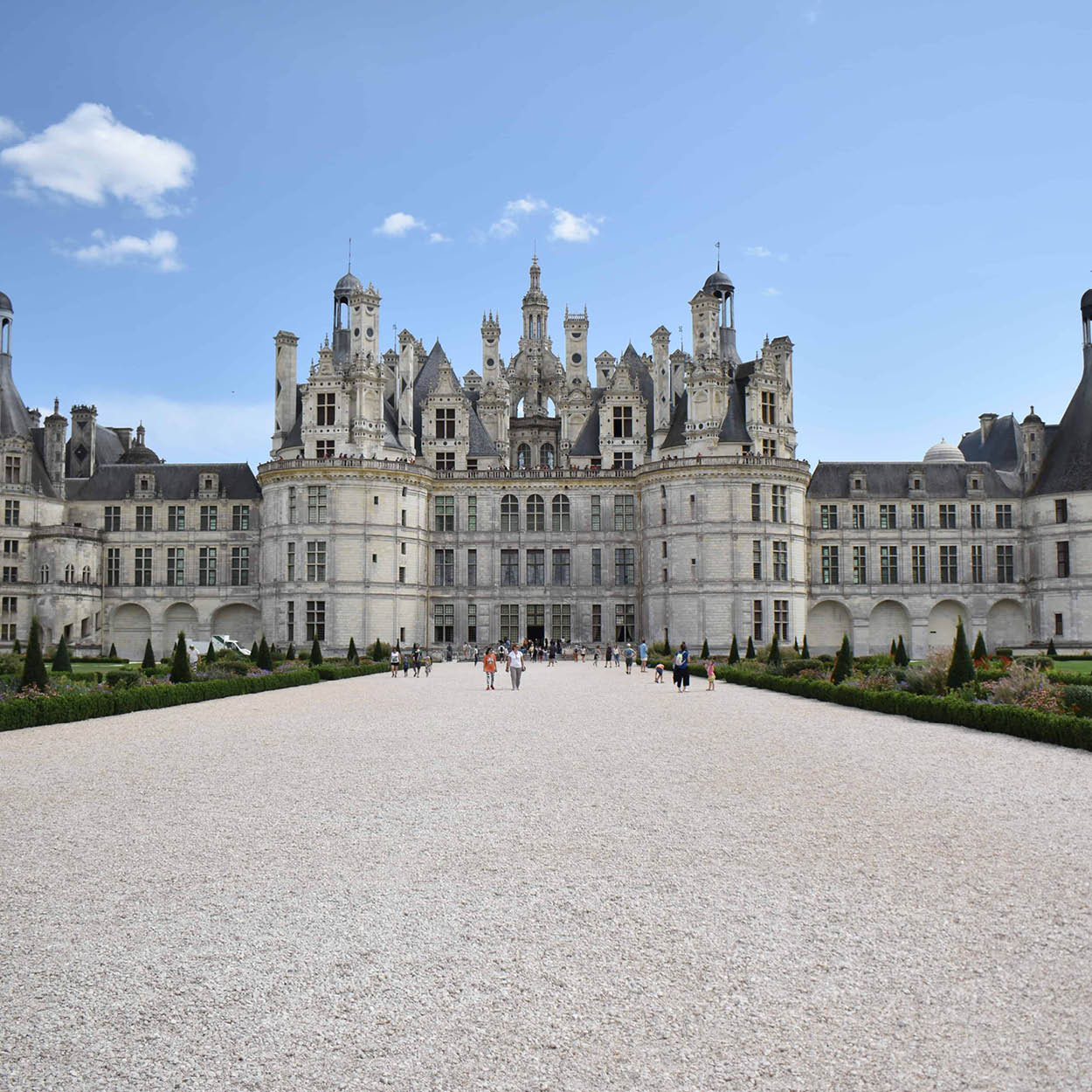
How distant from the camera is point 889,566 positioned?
6481 centimetres

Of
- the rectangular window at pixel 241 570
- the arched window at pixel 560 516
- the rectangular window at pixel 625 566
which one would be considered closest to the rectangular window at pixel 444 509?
the arched window at pixel 560 516

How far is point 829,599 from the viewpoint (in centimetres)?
6469

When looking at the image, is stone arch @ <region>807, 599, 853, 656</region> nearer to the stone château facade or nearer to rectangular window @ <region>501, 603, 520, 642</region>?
the stone château facade

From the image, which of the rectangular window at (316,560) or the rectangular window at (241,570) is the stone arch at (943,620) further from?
the rectangular window at (241,570)

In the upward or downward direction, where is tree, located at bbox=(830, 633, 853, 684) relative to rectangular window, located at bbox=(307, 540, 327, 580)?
downward

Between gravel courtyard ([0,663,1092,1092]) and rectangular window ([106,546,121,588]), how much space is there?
50.6m

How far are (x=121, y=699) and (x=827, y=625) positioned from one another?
48249 mm

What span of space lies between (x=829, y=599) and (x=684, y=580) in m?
10.6

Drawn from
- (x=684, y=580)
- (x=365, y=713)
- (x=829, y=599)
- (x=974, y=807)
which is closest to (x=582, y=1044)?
(x=974, y=807)

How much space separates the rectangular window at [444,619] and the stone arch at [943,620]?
30.0 metres

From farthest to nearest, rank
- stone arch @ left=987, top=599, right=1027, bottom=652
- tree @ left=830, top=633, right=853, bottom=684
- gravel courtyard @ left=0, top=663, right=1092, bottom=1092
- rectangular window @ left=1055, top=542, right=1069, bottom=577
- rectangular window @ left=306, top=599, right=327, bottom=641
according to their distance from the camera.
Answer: stone arch @ left=987, top=599, right=1027, bottom=652 < rectangular window @ left=1055, top=542, right=1069, bottom=577 < rectangular window @ left=306, top=599, right=327, bottom=641 < tree @ left=830, top=633, right=853, bottom=684 < gravel courtyard @ left=0, top=663, right=1092, bottom=1092

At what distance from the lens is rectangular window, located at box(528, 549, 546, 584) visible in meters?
65.9

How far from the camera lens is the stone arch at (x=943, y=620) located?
212 feet

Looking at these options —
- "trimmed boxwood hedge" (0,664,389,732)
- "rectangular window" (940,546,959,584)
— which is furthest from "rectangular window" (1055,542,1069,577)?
"trimmed boxwood hedge" (0,664,389,732)
